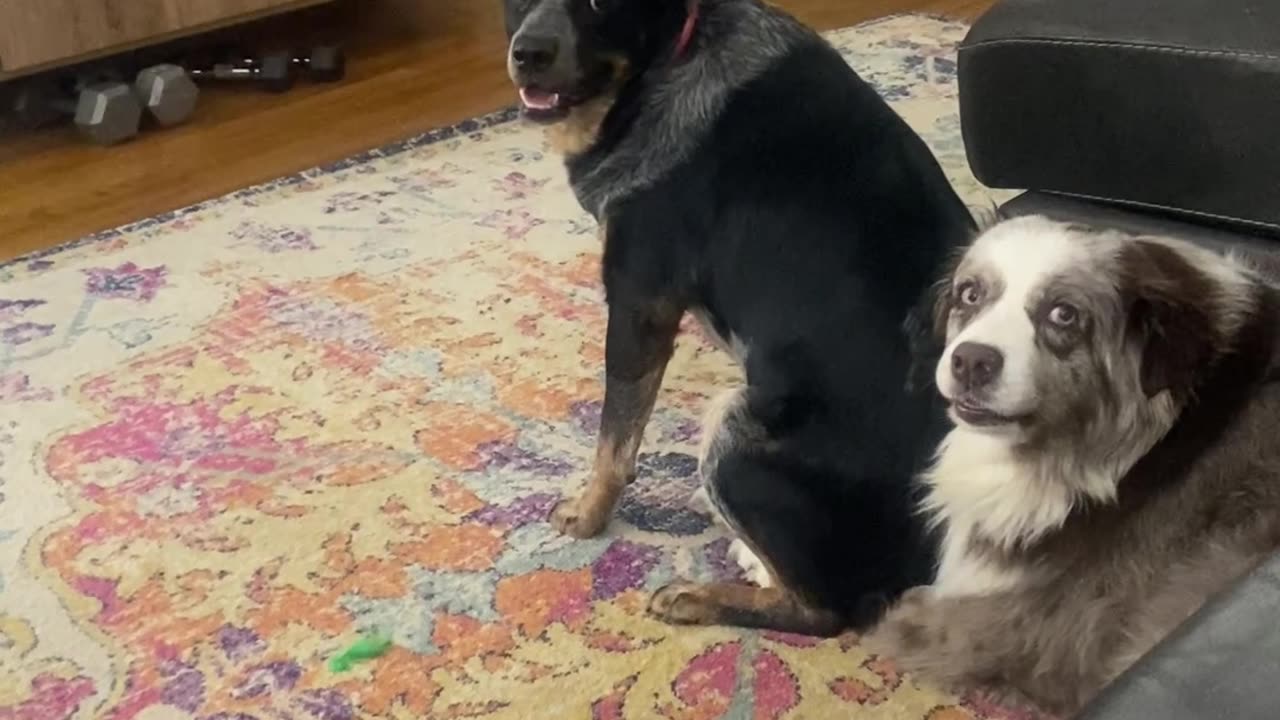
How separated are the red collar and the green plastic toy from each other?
2.82 ft

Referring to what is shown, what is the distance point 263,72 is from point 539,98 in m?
2.12

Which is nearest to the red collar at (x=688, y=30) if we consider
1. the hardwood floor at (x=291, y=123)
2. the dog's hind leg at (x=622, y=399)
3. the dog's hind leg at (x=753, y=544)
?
the dog's hind leg at (x=622, y=399)

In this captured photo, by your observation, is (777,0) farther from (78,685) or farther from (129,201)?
(78,685)

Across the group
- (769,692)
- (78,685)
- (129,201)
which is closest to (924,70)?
(129,201)

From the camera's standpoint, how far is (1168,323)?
→ 142 centimetres

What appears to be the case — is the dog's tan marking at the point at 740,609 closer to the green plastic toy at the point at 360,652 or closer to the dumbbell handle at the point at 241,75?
the green plastic toy at the point at 360,652

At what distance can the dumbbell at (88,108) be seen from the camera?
3.46 m

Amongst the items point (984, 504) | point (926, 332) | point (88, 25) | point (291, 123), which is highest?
point (926, 332)

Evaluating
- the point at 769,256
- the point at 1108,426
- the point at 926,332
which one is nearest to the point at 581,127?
the point at 769,256

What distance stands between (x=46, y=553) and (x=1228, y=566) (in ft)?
5.08

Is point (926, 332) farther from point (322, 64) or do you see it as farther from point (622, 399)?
point (322, 64)

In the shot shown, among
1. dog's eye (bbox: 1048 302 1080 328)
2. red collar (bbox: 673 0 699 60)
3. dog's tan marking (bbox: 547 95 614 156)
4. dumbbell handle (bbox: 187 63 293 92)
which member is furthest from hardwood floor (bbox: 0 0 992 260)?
dog's eye (bbox: 1048 302 1080 328)

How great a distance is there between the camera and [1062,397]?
4.82 ft

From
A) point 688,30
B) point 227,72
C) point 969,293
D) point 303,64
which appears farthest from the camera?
point 303,64
